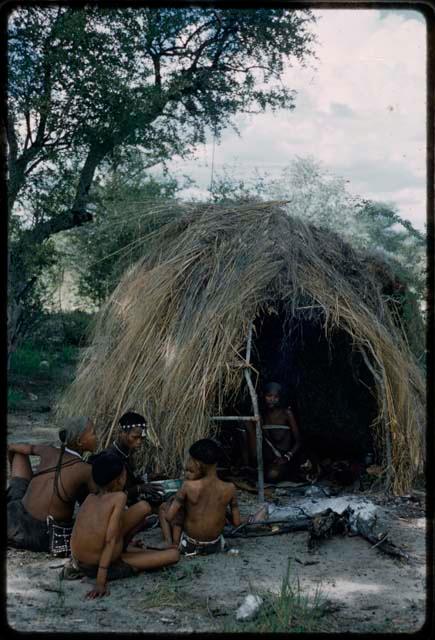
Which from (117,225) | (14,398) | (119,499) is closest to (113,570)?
(119,499)

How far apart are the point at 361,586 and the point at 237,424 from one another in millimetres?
3829

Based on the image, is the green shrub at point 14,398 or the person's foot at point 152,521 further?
the green shrub at point 14,398

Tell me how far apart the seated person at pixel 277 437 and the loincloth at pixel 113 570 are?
2959 mm

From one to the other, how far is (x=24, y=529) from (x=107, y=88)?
24.5 feet

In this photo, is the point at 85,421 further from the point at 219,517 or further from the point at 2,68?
the point at 2,68

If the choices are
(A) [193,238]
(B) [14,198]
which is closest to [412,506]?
(A) [193,238]

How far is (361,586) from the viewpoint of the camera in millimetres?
4922

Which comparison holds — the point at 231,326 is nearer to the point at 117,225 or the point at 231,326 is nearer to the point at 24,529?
the point at 24,529

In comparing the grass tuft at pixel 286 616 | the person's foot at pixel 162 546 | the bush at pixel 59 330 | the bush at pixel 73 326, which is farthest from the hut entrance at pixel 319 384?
the bush at pixel 73 326

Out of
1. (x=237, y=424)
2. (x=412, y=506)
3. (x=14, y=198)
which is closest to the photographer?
(x=412, y=506)

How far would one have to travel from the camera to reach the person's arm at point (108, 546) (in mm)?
4617

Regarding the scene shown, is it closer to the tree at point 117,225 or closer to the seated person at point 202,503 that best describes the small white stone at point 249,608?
the seated person at point 202,503

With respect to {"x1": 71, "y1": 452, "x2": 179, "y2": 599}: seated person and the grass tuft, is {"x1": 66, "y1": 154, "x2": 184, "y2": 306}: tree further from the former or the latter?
the grass tuft

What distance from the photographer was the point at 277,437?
26.2 feet
